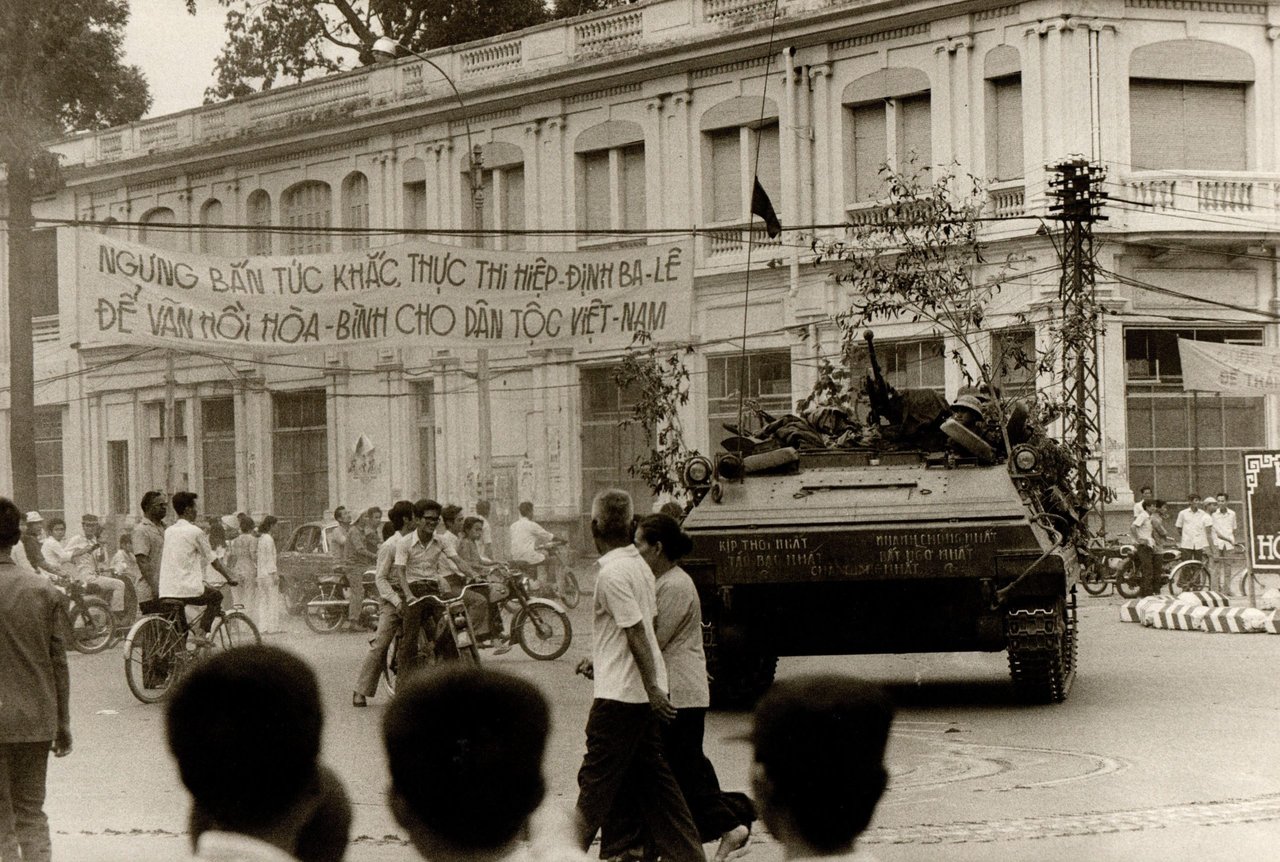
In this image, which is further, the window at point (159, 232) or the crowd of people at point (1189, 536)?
the window at point (159, 232)

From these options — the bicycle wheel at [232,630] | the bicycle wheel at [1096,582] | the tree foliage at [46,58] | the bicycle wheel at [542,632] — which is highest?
the tree foliage at [46,58]

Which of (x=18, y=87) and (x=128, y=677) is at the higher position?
(x=18, y=87)

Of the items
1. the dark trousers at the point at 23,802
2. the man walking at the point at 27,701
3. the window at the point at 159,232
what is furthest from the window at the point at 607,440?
the dark trousers at the point at 23,802

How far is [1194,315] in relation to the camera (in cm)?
2914

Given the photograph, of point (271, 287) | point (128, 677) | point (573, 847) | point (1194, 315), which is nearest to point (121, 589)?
point (271, 287)

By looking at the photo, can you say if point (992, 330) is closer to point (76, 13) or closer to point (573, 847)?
point (76, 13)

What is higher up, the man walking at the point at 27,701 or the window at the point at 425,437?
the window at the point at 425,437

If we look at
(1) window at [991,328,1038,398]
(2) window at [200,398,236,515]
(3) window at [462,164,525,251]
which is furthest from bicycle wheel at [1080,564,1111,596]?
(2) window at [200,398,236,515]

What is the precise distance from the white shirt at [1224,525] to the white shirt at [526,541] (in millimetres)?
8661

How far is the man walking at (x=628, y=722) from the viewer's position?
26.6ft

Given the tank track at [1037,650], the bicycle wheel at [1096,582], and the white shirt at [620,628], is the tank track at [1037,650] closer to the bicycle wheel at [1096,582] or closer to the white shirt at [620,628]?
the white shirt at [620,628]

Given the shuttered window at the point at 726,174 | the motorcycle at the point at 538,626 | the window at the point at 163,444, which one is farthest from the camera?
the window at the point at 163,444

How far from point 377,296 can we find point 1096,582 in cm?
1144

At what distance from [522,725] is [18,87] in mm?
27180
